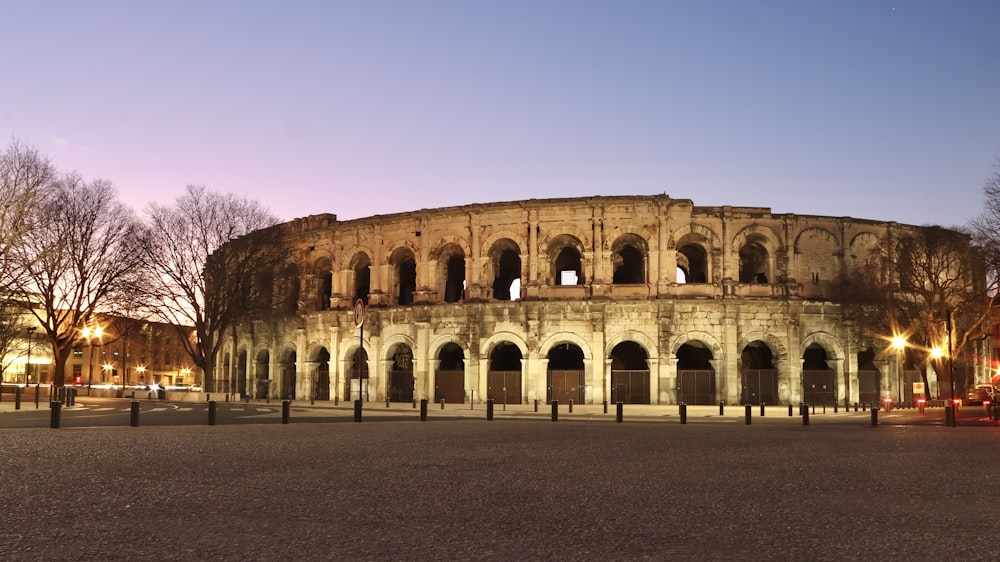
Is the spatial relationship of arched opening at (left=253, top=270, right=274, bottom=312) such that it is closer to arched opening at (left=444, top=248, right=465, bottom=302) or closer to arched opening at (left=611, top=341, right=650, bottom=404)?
arched opening at (left=444, top=248, right=465, bottom=302)

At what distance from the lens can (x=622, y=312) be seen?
126 feet

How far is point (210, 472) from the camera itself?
9.66 meters

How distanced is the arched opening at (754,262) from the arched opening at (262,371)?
96.2 feet

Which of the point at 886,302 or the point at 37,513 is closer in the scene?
the point at 37,513

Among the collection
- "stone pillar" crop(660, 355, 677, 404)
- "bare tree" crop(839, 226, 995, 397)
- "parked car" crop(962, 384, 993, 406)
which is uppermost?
"bare tree" crop(839, 226, 995, 397)

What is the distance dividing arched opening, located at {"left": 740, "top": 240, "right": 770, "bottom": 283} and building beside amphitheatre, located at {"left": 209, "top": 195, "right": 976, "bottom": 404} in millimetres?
121

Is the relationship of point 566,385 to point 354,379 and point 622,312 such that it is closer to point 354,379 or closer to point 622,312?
point 622,312

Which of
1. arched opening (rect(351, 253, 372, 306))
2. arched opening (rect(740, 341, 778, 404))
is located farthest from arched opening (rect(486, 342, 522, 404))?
arched opening (rect(740, 341, 778, 404))

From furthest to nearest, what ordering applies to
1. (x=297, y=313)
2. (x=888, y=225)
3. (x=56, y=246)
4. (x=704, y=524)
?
(x=297, y=313)
(x=888, y=225)
(x=56, y=246)
(x=704, y=524)

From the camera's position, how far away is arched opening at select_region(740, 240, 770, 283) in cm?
4038

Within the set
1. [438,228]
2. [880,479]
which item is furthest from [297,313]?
[880,479]

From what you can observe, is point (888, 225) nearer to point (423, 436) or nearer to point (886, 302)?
point (886, 302)

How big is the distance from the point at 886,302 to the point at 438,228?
22884mm

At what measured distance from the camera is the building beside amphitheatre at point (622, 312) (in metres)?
38.3
